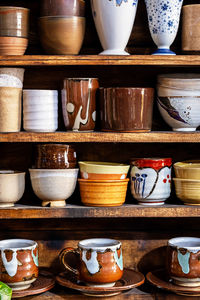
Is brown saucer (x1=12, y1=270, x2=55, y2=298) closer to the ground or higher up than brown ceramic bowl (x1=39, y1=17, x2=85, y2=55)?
closer to the ground

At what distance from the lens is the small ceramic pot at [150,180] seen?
62.5 inches

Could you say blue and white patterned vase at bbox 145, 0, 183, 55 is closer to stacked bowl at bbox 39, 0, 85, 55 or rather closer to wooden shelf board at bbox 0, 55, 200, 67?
wooden shelf board at bbox 0, 55, 200, 67

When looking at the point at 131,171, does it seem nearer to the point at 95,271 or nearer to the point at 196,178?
the point at 196,178

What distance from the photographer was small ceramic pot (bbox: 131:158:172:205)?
159 centimetres

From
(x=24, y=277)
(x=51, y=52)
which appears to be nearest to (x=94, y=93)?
(x=51, y=52)

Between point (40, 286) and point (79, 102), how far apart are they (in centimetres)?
55

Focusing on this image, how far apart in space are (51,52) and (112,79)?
25 centimetres

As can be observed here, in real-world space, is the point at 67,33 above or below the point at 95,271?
above

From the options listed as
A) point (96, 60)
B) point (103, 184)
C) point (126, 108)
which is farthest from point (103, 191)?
point (96, 60)

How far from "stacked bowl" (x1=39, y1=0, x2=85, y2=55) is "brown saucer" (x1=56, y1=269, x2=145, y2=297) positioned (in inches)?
26.4

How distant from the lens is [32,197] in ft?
5.73

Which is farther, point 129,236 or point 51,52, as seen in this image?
point 129,236

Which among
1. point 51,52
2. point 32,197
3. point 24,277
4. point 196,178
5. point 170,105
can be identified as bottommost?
point 24,277

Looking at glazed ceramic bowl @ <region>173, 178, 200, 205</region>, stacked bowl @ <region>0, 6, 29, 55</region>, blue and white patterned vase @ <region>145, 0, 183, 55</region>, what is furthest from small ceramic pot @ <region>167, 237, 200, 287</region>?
stacked bowl @ <region>0, 6, 29, 55</region>
